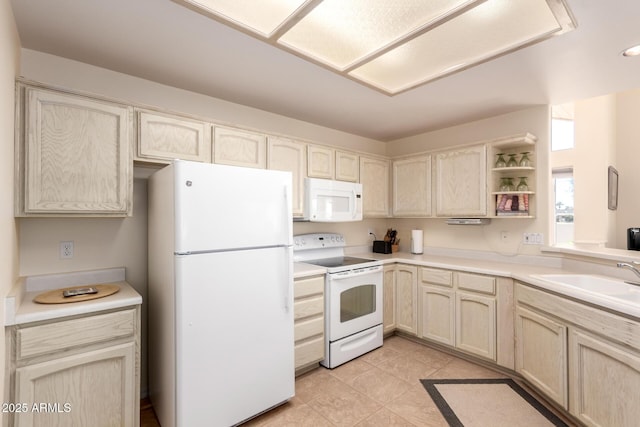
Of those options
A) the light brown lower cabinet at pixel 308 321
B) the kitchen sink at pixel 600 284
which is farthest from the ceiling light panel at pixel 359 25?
the kitchen sink at pixel 600 284

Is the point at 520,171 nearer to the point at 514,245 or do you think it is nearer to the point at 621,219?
the point at 514,245

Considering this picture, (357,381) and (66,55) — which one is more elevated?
(66,55)

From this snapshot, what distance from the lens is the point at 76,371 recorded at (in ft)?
5.02

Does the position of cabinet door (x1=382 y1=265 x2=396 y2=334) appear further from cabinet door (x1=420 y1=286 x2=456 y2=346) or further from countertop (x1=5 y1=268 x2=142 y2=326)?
countertop (x1=5 y1=268 x2=142 y2=326)

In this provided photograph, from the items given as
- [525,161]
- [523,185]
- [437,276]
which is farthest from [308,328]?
[525,161]

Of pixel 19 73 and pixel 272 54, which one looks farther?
pixel 272 54

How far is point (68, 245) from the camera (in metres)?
1.96

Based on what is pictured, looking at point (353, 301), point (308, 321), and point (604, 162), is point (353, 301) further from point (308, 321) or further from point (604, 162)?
point (604, 162)

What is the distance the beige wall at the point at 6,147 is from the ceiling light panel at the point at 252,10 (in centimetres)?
83

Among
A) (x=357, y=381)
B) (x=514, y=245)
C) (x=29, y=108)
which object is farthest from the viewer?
(x=514, y=245)

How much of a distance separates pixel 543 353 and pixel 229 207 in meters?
2.36

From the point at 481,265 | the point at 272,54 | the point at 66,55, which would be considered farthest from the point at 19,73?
the point at 481,265

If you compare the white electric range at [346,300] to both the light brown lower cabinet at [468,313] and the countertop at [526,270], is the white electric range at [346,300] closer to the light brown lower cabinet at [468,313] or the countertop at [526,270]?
the countertop at [526,270]

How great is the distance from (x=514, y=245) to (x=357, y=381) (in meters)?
2.02
